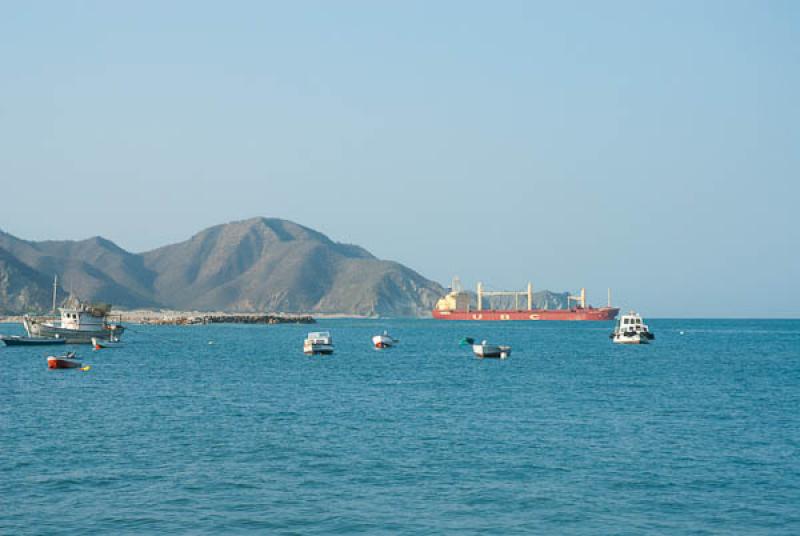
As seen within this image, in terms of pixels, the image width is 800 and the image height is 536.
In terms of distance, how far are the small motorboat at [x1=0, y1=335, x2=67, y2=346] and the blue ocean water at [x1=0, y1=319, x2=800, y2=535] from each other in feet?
154

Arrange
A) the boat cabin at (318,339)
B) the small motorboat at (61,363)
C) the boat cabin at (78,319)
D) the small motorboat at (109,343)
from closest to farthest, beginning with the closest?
the small motorboat at (61,363) < the boat cabin at (318,339) < the boat cabin at (78,319) < the small motorboat at (109,343)

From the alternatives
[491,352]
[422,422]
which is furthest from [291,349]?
[422,422]

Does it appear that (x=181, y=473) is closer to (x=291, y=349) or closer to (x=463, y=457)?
(x=463, y=457)

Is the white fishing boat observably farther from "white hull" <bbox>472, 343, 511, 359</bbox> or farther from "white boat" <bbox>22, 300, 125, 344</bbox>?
"white hull" <bbox>472, 343, 511, 359</bbox>

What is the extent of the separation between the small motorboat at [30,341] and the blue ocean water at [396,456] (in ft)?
154

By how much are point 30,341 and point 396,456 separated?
9619 cm

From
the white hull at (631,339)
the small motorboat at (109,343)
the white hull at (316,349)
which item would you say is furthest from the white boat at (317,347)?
the white hull at (631,339)

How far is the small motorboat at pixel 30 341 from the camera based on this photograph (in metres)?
121

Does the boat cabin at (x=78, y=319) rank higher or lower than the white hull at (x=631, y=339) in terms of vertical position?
higher

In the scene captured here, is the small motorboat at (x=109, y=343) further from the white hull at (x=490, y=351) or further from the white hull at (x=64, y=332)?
the white hull at (x=490, y=351)

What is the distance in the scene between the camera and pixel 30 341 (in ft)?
401

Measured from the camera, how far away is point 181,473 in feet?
115

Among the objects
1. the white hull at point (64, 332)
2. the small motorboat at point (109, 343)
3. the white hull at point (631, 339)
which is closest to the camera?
the white hull at point (64, 332)

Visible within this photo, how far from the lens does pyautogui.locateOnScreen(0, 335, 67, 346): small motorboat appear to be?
121 m
